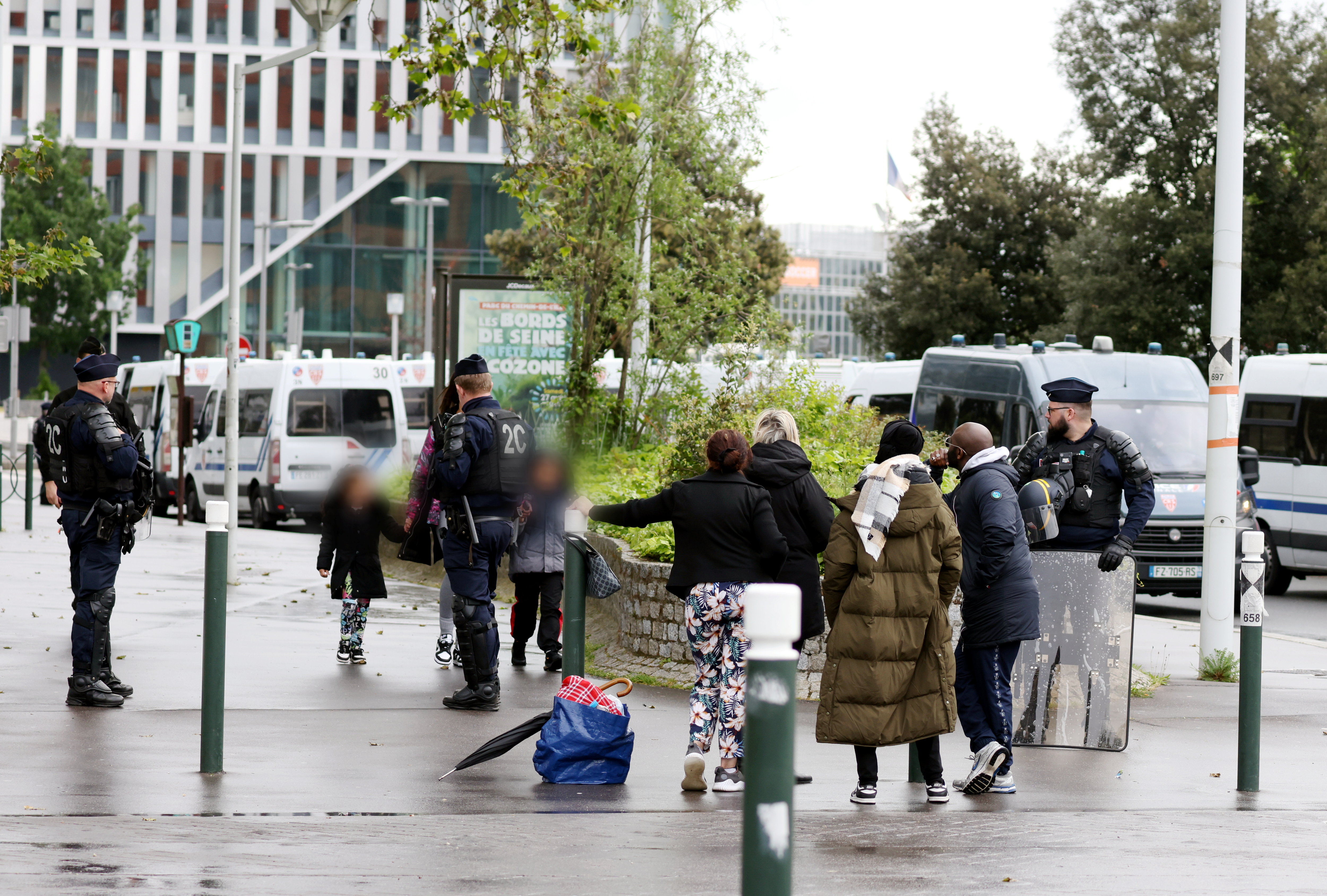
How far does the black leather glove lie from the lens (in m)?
8.23

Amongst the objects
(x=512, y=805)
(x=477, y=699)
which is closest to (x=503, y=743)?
(x=512, y=805)

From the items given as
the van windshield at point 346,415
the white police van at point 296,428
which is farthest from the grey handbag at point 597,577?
the van windshield at point 346,415

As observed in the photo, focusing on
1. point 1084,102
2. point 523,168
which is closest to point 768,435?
point 523,168

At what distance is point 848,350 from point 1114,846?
170 meters

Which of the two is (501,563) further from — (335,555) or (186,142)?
(186,142)

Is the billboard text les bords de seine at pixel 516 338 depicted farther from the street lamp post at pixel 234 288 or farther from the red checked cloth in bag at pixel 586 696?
the red checked cloth in bag at pixel 586 696

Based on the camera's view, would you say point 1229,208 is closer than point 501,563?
Yes

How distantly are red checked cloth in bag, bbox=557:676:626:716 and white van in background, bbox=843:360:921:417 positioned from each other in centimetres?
1374

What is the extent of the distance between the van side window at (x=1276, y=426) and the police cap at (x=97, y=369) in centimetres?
1263

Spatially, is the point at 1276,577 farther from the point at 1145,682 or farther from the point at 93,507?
the point at 93,507

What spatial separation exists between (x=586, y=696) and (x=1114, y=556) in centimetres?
273

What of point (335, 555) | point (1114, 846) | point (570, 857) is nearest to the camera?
point (570, 857)

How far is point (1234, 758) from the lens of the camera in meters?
8.35

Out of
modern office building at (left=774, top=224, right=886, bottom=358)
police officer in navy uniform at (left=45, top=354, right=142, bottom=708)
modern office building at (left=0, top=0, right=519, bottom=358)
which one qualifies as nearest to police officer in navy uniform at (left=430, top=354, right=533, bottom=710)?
police officer in navy uniform at (left=45, top=354, right=142, bottom=708)
